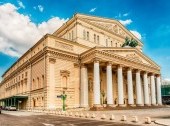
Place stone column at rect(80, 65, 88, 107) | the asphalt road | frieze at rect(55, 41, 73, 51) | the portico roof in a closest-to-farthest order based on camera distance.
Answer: the asphalt road
the portico roof
frieze at rect(55, 41, 73, 51)
stone column at rect(80, 65, 88, 107)

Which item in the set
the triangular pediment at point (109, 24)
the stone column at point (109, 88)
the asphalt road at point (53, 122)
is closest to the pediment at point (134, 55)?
the stone column at point (109, 88)

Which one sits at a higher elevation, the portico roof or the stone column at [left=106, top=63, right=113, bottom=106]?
the portico roof

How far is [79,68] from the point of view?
49.2 meters

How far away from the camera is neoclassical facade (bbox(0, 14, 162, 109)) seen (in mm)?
43938

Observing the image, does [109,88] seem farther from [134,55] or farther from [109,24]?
[109,24]

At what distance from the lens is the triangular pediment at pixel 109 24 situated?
56509 mm

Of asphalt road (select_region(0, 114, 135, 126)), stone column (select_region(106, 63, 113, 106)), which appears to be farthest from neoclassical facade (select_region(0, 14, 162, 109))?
asphalt road (select_region(0, 114, 135, 126))

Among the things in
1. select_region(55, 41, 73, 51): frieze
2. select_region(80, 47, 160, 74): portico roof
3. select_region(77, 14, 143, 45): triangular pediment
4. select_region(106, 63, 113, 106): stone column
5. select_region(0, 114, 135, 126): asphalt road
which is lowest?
select_region(0, 114, 135, 126): asphalt road

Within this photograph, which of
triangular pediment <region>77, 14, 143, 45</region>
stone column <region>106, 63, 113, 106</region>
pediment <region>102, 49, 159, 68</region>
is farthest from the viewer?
triangular pediment <region>77, 14, 143, 45</region>

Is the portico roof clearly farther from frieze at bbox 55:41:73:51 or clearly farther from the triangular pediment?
the triangular pediment

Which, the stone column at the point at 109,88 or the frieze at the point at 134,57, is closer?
the stone column at the point at 109,88

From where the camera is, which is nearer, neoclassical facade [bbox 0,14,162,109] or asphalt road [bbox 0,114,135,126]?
asphalt road [bbox 0,114,135,126]

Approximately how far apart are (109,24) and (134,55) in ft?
42.5

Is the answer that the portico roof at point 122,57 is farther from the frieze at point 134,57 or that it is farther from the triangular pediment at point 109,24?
the triangular pediment at point 109,24
